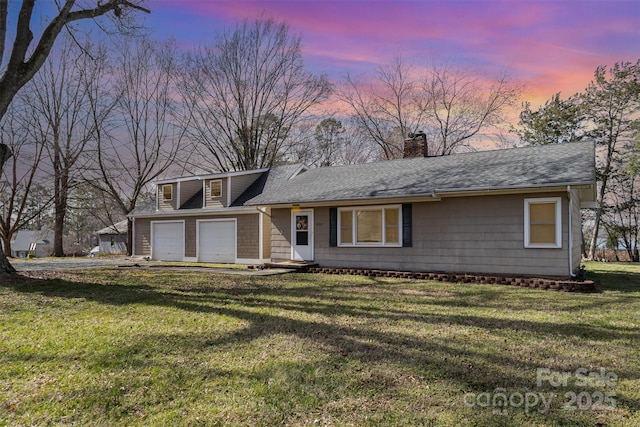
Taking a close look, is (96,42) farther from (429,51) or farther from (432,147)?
(432,147)

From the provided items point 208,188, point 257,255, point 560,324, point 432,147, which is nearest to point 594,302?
point 560,324

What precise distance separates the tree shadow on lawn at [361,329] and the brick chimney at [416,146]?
7.61 m

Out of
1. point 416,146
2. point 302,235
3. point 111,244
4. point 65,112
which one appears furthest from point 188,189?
point 111,244

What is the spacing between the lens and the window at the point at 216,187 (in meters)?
16.9

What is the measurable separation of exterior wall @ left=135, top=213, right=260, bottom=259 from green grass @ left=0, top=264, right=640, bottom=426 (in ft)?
25.8

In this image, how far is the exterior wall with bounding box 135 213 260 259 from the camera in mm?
15250

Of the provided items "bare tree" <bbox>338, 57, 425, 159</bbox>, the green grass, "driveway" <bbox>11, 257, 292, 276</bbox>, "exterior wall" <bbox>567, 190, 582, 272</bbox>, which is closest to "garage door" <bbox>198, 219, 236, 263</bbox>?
"driveway" <bbox>11, 257, 292, 276</bbox>

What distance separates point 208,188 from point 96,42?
40.1ft

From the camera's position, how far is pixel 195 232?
56.5ft

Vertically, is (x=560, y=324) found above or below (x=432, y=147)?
below

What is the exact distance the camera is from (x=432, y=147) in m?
27.1

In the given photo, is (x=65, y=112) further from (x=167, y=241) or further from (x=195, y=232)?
(x=195, y=232)

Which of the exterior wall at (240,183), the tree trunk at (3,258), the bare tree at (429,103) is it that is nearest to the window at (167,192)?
the exterior wall at (240,183)

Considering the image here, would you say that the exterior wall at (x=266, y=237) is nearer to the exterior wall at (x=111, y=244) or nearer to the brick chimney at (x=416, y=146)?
the brick chimney at (x=416, y=146)
